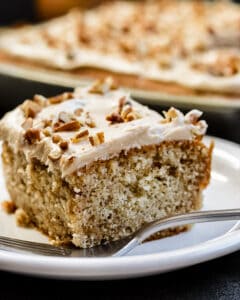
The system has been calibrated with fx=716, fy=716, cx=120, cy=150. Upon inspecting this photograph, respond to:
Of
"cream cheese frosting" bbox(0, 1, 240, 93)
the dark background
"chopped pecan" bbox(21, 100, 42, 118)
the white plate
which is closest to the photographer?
the white plate

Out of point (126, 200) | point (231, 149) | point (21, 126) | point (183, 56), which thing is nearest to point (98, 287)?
point (126, 200)

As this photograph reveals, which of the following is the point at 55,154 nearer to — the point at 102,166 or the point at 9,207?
the point at 102,166

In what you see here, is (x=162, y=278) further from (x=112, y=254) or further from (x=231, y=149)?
(x=231, y=149)

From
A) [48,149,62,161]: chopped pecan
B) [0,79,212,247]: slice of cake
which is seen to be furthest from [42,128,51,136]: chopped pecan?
[48,149,62,161]: chopped pecan

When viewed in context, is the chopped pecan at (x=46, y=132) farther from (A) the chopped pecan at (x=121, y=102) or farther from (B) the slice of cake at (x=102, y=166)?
(A) the chopped pecan at (x=121, y=102)

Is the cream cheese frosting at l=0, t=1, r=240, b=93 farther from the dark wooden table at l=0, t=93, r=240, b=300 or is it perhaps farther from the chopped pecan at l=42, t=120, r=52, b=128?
the dark wooden table at l=0, t=93, r=240, b=300
